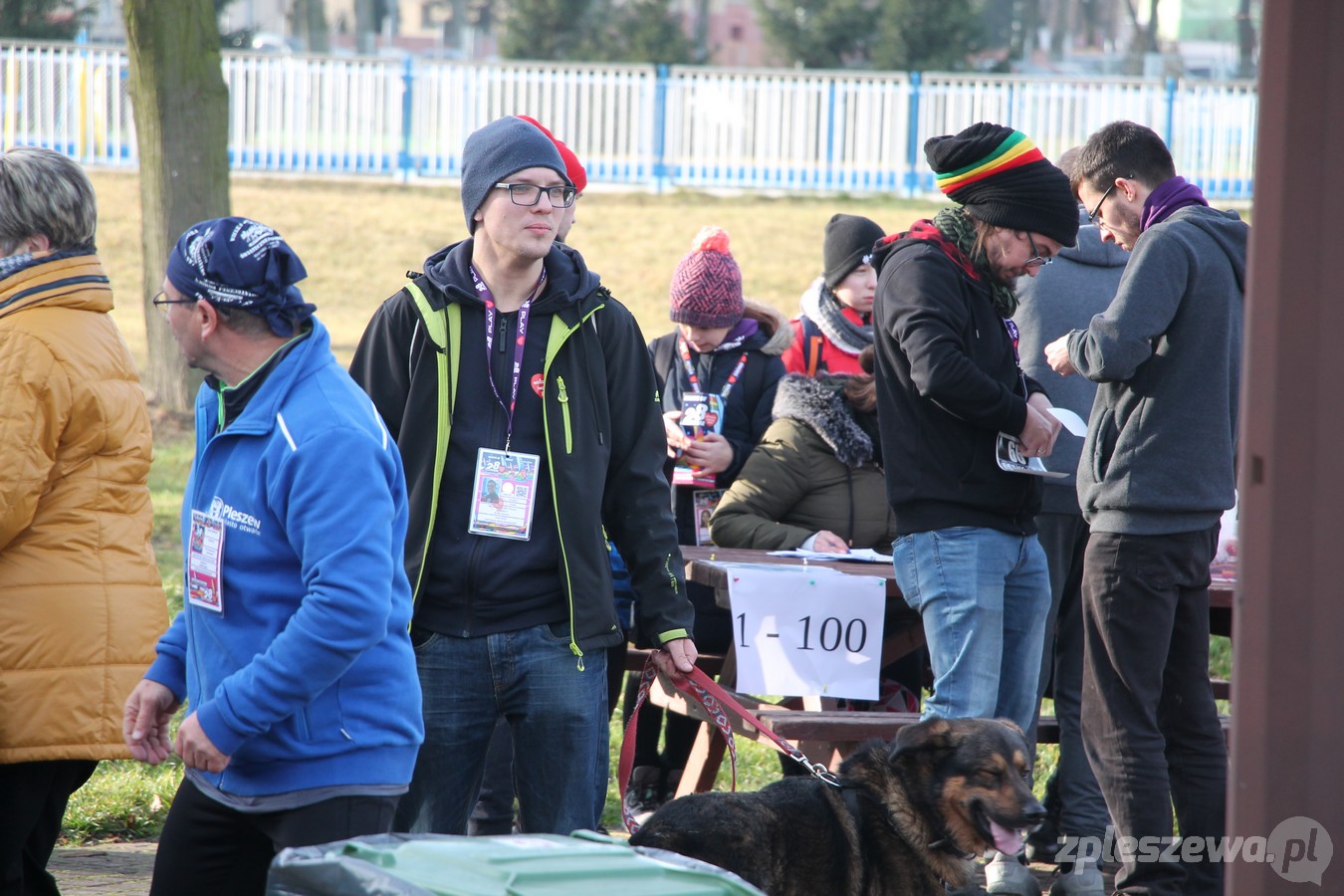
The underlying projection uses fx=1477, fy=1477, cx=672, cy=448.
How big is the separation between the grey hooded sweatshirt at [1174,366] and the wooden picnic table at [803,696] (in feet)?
2.69

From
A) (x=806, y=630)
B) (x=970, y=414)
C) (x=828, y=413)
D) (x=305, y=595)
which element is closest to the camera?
(x=305, y=595)

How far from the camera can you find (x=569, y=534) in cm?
346

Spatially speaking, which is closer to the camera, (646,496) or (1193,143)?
(646,496)

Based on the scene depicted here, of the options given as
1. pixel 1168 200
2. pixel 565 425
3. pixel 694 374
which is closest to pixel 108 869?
pixel 565 425

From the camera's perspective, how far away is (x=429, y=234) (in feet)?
62.4

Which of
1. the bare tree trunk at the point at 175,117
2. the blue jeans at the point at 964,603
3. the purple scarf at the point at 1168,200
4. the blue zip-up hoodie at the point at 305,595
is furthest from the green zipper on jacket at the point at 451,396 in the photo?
the bare tree trunk at the point at 175,117

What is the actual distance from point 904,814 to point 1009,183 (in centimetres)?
175

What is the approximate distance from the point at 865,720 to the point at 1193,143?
18690 millimetres

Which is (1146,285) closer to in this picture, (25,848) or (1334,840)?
(1334,840)

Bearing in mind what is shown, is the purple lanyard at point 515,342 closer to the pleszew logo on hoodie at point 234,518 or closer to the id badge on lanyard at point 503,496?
the id badge on lanyard at point 503,496

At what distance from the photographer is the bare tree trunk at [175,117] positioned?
10.5 metres

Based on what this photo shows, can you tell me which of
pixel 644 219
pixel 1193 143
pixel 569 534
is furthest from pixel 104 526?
pixel 1193 143

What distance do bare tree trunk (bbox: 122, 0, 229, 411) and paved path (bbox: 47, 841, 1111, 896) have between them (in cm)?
670

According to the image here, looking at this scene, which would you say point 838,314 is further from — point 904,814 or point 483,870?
point 483,870
